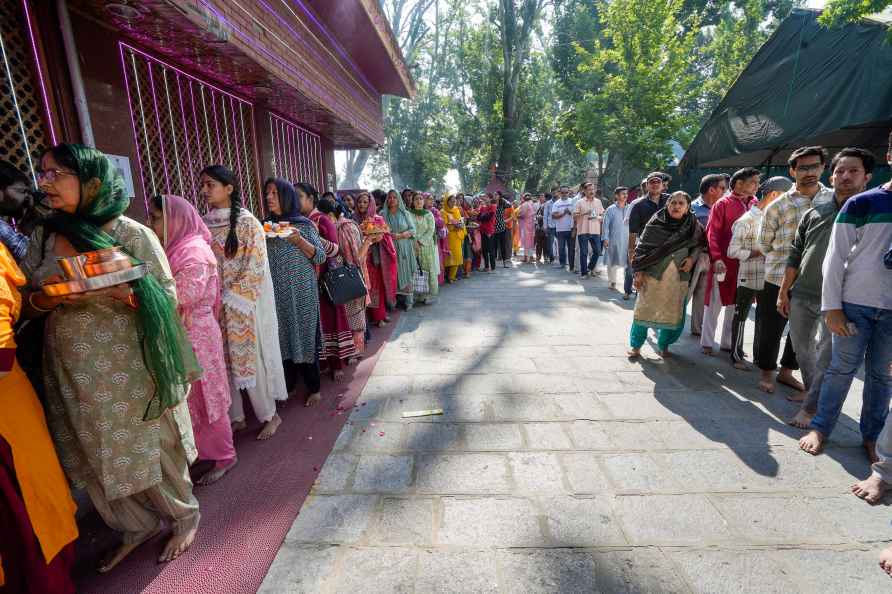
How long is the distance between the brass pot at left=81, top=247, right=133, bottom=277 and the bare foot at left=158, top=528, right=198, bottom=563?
1301 millimetres

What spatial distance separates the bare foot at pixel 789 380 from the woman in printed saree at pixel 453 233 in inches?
237

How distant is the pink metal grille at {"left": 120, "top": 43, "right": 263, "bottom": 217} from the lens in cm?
372

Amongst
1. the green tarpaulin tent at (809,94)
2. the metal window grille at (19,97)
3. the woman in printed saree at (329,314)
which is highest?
the green tarpaulin tent at (809,94)

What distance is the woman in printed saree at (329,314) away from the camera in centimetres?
387

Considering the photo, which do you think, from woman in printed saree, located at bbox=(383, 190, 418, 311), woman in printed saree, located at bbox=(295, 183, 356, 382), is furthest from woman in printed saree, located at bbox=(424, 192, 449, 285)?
woman in printed saree, located at bbox=(295, 183, 356, 382)

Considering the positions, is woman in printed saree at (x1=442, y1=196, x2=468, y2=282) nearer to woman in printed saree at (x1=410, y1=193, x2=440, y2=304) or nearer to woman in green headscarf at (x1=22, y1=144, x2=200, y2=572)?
woman in printed saree at (x1=410, y1=193, x2=440, y2=304)

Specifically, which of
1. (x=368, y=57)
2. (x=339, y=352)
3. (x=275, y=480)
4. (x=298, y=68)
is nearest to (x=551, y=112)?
(x=368, y=57)

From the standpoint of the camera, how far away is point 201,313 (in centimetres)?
244

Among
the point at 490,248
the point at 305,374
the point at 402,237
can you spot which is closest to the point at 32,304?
the point at 305,374

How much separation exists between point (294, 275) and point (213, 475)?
1444 mm

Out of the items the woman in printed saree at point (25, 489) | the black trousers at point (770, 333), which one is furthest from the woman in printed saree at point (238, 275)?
the black trousers at point (770, 333)

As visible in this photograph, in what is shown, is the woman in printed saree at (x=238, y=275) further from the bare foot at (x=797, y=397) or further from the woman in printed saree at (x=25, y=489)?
the bare foot at (x=797, y=397)

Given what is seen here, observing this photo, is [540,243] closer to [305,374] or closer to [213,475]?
[305,374]

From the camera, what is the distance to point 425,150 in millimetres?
28828
